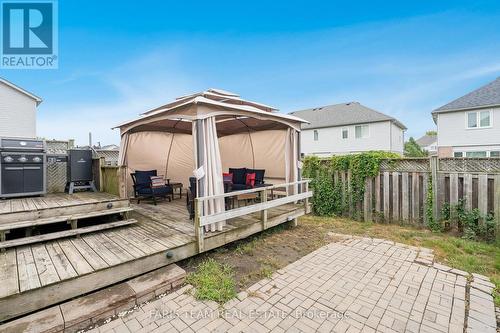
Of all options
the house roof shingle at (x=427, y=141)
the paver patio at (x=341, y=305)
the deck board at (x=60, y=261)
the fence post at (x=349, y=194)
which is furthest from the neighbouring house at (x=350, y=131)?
the house roof shingle at (x=427, y=141)

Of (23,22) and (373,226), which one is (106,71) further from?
(373,226)

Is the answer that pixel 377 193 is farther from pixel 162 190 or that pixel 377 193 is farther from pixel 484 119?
pixel 484 119

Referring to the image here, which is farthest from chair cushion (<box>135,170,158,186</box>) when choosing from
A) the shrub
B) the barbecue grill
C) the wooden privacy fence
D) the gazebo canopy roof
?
the wooden privacy fence

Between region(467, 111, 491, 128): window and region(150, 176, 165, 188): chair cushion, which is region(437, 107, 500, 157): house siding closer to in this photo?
region(467, 111, 491, 128): window

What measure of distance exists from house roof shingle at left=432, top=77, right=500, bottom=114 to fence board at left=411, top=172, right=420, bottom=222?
1315cm

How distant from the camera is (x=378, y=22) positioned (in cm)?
943

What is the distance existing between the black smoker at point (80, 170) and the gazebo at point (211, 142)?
0.96m

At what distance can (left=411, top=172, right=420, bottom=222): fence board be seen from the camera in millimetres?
5965

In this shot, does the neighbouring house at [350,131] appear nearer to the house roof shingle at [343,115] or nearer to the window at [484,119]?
the house roof shingle at [343,115]

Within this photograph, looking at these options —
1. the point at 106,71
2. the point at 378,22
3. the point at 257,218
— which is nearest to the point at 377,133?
the point at 378,22

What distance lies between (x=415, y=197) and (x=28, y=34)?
39.1ft

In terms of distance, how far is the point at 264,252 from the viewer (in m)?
4.45

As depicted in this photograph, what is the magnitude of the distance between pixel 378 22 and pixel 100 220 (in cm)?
1188

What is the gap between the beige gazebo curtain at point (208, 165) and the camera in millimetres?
4016
